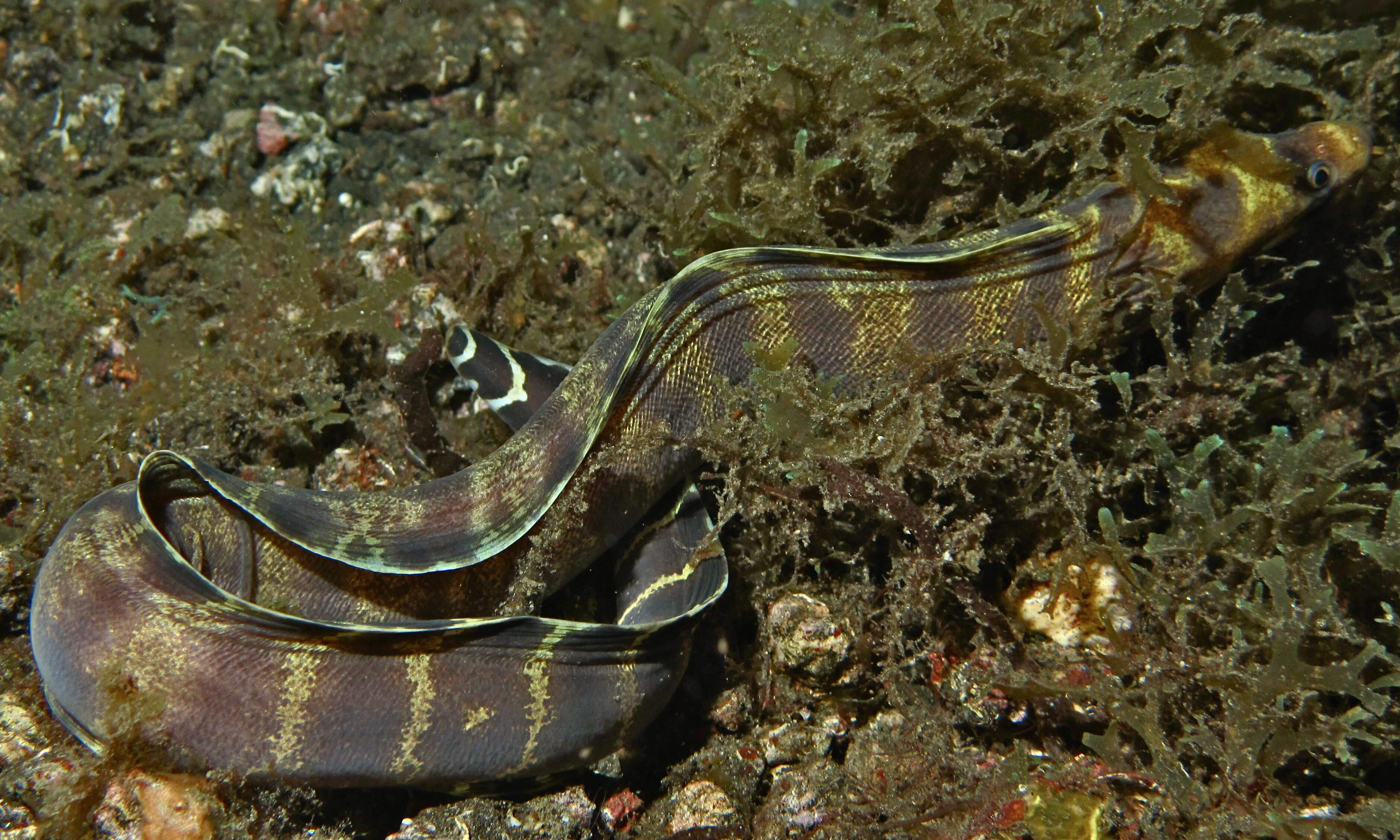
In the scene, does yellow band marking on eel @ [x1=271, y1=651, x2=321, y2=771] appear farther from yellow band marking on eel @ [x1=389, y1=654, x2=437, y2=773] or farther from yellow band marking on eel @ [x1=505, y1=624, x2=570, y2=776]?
yellow band marking on eel @ [x1=505, y1=624, x2=570, y2=776]

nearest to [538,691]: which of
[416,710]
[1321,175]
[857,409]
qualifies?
[416,710]

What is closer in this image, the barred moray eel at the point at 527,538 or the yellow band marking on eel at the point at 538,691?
the barred moray eel at the point at 527,538

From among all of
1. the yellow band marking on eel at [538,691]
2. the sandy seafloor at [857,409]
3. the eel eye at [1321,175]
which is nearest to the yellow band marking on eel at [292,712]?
the sandy seafloor at [857,409]

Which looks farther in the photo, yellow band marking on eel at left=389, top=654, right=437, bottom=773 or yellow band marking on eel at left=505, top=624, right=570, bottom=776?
yellow band marking on eel at left=505, top=624, right=570, bottom=776

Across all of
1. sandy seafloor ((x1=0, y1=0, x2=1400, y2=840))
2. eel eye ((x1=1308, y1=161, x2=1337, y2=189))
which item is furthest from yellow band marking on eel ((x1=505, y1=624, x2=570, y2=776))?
eel eye ((x1=1308, y1=161, x2=1337, y2=189))

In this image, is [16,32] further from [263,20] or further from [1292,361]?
[1292,361]

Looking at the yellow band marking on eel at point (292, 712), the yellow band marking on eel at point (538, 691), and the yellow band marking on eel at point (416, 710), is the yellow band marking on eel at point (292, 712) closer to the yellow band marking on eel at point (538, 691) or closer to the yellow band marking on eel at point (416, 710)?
the yellow band marking on eel at point (416, 710)
